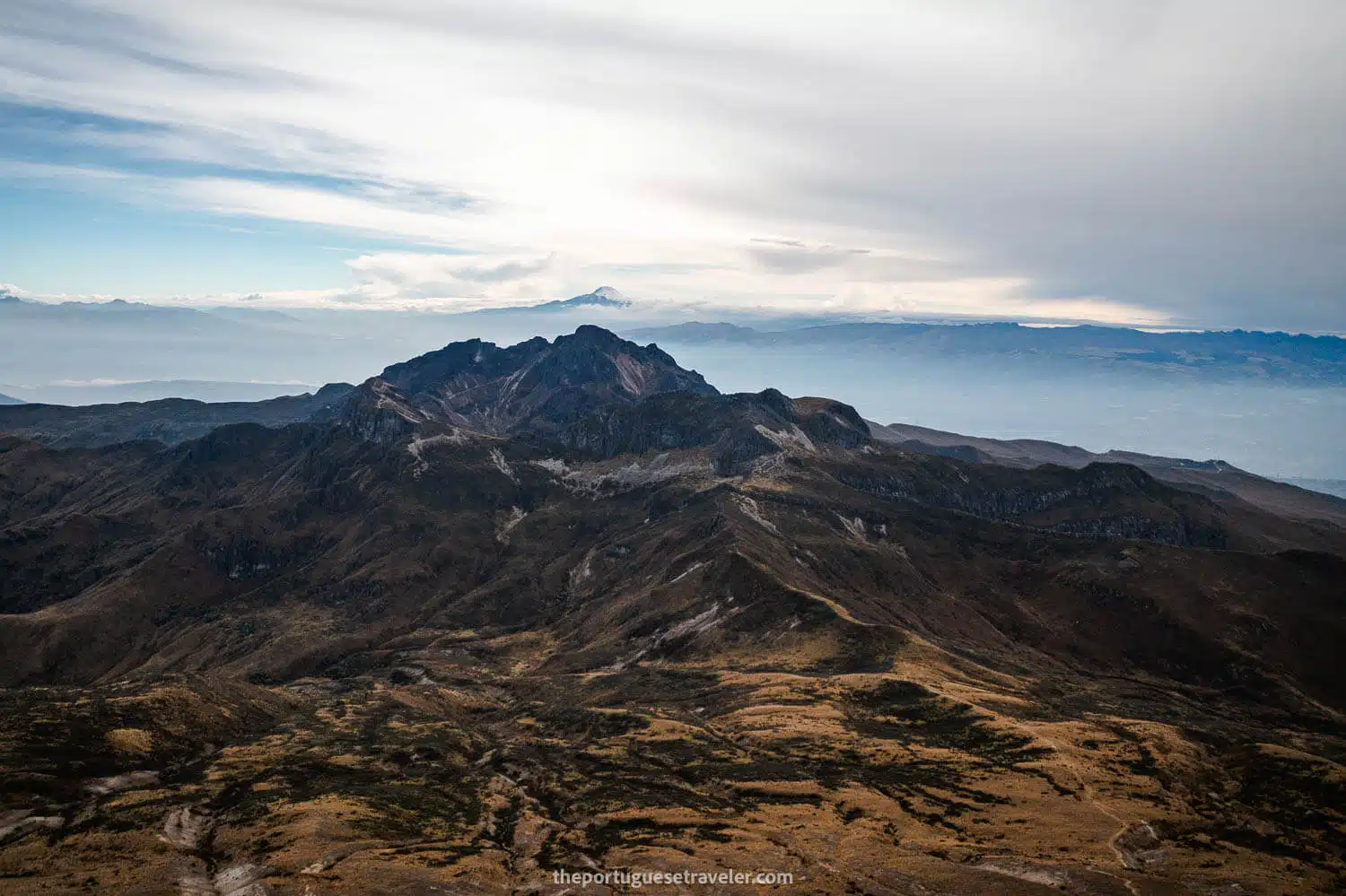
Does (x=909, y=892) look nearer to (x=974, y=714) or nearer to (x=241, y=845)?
(x=974, y=714)

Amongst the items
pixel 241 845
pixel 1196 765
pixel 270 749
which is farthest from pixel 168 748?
pixel 1196 765

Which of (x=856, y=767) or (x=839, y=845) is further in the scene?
(x=856, y=767)

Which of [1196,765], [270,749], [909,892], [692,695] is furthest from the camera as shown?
[692,695]

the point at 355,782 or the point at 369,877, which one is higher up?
the point at 369,877

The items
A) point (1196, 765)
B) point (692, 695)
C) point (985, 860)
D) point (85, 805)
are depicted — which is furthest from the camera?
point (692, 695)

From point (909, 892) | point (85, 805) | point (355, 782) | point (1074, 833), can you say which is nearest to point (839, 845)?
point (909, 892)

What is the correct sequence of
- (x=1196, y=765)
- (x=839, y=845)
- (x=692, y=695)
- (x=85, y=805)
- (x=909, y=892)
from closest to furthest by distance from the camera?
1. (x=909, y=892)
2. (x=839, y=845)
3. (x=85, y=805)
4. (x=1196, y=765)
5. (x=692, y=695)

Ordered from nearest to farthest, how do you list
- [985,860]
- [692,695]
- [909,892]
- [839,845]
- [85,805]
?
[909,892]
[985,860]
[839,845]
[85,805]
[692,695]

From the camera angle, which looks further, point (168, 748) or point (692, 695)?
point (692, 695)

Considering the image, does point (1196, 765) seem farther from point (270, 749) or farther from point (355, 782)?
point (270, 749)
